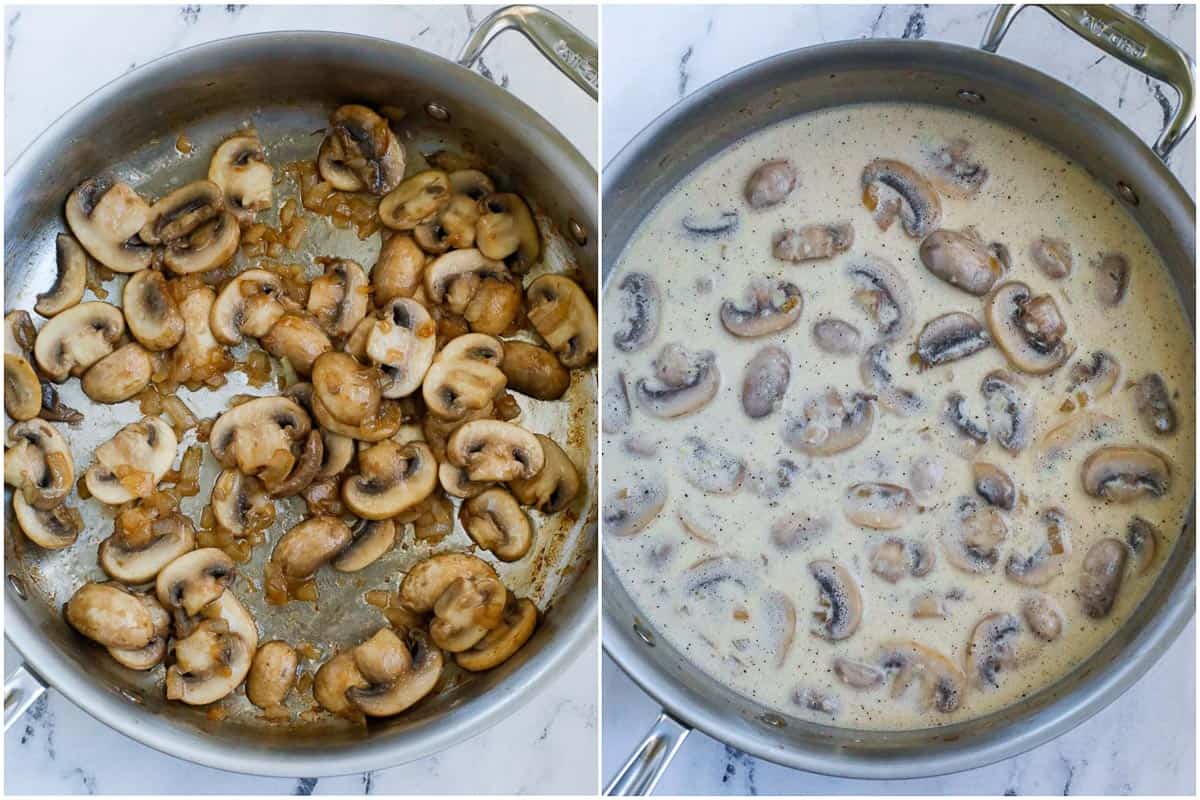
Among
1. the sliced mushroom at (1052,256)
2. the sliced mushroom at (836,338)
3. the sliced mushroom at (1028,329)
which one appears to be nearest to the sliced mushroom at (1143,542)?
the sliced mushroom at (1028,329)

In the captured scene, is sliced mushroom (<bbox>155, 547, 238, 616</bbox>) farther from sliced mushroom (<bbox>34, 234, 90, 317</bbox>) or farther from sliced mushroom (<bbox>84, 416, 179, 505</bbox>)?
sliced mushroom (<bbox>34, 234, 90, 317</bbox>)

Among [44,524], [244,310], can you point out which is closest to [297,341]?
[244,310]

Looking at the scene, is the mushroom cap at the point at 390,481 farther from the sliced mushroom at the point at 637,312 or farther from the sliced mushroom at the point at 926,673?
the sliced mushroom at the point at 926,673

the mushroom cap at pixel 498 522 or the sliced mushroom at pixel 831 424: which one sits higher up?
the sliced mushroom at pixel 831 424

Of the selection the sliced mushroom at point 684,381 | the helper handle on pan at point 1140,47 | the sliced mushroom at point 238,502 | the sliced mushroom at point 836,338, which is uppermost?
the helper handle on pan at point 1140,47

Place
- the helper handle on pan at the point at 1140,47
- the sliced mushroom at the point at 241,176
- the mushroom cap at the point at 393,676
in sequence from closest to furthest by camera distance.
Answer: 1. the helper handle on pan at the point at 1140,47
2. the mushroom cap at the point at 393,676
3. the sliced mushroom at the point at 241,176

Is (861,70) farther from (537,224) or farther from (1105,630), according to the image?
(1105,630)

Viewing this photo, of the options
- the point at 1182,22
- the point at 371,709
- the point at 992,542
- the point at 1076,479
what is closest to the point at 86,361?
the point at 371,709
